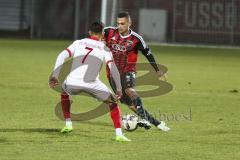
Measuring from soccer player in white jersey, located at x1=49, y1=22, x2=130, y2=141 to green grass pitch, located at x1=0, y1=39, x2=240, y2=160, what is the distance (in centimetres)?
59

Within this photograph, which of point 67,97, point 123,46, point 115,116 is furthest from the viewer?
point 123,46

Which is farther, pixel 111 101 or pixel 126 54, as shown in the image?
pixel 126 54

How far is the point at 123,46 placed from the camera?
1255 cm

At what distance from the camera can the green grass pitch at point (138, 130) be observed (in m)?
10.1

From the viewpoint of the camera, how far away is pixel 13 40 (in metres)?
39.9

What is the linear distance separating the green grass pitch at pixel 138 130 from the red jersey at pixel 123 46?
1.06 m

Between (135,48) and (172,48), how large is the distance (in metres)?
23.4

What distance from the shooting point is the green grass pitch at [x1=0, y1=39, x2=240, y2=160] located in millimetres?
10070

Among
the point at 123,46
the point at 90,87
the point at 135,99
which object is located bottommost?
the point at 135,99

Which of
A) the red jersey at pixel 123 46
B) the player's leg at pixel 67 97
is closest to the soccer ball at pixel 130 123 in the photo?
the red jersey at pixel 123 46

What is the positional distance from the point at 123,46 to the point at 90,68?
114cm

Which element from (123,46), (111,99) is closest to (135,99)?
(123,46)

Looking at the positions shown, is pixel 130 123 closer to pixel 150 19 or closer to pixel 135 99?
pixel 135 99

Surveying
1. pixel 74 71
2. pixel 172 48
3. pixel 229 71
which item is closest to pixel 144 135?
pixel 74 71
